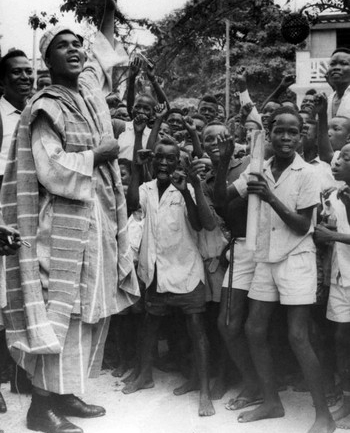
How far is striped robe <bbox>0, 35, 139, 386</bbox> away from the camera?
3633 millimetres

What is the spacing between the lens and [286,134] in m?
3.87

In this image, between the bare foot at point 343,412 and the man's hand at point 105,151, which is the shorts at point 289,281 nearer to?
the bare foot at point 343,412

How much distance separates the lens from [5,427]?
3.88 m

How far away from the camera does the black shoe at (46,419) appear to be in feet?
12.3

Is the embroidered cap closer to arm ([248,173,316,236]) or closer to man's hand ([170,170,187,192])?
man's hand ([170,170,187,192])

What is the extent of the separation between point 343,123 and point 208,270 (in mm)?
1499

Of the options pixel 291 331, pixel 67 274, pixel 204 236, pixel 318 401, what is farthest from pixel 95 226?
pixel 318 401

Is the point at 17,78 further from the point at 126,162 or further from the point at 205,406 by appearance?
the point at 205,406

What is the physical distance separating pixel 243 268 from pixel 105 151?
124 centimetres

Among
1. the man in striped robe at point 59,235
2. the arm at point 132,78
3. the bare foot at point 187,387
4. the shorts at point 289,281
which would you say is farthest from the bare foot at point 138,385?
the arm at point 132,78

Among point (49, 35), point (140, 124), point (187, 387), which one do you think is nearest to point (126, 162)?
point (140, 124)

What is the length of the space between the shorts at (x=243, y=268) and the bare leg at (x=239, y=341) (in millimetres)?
48

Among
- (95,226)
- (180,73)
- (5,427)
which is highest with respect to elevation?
(180,73)

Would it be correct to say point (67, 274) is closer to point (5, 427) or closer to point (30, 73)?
point (5, 427)
